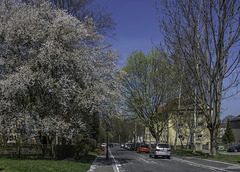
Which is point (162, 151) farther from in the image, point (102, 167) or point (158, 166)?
point (102, 167)

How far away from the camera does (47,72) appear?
58.5ft

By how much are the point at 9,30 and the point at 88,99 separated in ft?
20.5

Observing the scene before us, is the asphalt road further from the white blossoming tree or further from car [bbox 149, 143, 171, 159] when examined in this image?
car [bbox 149, 143, 171, 159]

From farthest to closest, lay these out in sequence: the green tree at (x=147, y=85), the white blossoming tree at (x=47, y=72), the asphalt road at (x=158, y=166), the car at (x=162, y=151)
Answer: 1. the green tree at (x=147, y=85)
2. the car at (x=162, y=151)
3. the white blossoming tree at (x=47, y=72)
4. the asphalt road at (x=158, y=166)

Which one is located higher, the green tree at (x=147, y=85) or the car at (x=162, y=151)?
the green tree at (x=147, y=85)

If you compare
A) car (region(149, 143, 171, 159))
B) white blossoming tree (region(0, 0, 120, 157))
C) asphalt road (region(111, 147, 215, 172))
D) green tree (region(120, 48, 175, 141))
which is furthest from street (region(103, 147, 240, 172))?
green tree (region(120, 48, 175, 141))

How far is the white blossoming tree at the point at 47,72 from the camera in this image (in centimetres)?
1723

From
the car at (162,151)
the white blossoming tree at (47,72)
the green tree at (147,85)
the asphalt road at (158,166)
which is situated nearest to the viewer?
the asphalt road at (158,166)

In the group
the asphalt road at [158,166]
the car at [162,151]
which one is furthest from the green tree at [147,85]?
the asphalt road at [158,166]

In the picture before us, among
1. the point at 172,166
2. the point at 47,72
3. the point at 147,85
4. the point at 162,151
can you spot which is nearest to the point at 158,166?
the point at 172,166

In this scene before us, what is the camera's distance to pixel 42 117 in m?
18.6

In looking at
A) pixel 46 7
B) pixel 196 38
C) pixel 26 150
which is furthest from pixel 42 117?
pixel 196 38

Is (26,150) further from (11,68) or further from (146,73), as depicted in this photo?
(146,73)

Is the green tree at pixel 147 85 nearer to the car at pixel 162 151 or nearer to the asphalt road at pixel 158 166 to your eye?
the car at pixel 162 151
